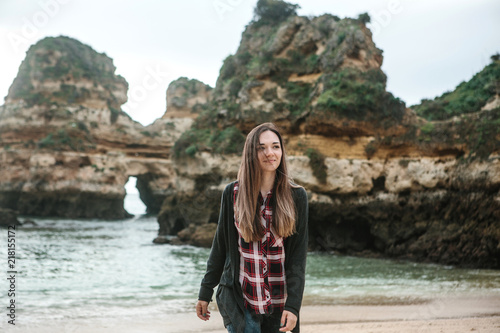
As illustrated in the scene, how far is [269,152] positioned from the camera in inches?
78.8

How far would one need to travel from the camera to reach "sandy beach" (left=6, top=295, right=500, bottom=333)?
4.56 meters

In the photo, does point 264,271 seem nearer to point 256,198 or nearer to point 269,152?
point 256,198

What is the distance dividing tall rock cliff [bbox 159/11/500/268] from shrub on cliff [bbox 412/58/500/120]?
3.47ft

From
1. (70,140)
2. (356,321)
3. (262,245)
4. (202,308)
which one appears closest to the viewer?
(262,245)

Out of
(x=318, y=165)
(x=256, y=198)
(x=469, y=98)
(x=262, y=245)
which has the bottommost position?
(x=262, y=245)

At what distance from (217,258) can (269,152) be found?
0.66 m

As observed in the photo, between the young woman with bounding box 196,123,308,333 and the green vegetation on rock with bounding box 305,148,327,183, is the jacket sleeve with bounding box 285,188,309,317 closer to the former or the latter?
the young woman with bounding box 196,123,308,333

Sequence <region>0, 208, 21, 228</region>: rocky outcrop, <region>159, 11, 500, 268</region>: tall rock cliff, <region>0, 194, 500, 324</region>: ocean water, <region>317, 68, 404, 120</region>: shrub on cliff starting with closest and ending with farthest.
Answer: <region>0, 194, 500, 324</region>: ocean water, <region>159, 11, 500, 268</region>: tall rock cliff, <region>317, 68, 404, 120</region>: shrub on cliff, <region>0, 208, 21, 228</region>: rocky outcrop

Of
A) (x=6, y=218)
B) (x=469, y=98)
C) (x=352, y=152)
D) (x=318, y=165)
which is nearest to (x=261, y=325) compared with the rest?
(x=318, y=165)

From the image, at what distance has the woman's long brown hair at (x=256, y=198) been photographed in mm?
1921

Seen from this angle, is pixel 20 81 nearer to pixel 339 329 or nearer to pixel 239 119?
pixel 239 119

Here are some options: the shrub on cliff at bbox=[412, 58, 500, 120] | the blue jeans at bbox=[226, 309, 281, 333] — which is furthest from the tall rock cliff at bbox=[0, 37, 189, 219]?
the blue jeans at bbox=[226, 309, 281, 333]

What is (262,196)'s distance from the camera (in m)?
2.04

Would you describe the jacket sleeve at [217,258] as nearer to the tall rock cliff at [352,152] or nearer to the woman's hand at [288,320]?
the woman's hand at [288,320]
